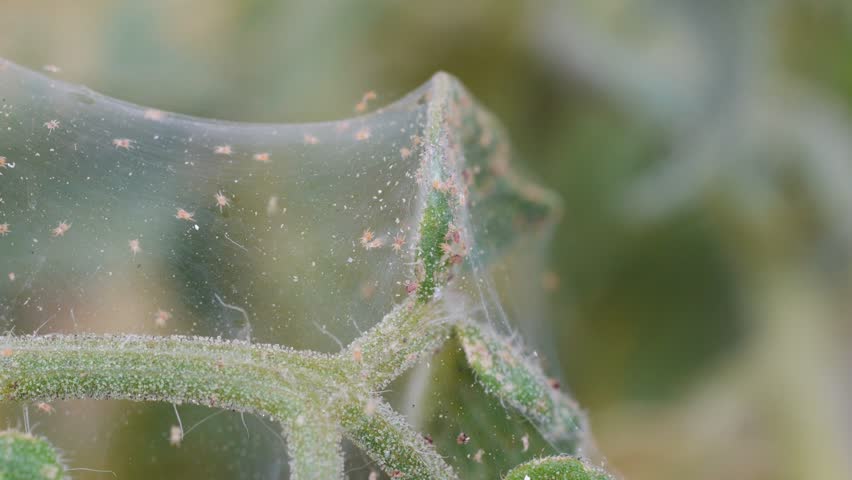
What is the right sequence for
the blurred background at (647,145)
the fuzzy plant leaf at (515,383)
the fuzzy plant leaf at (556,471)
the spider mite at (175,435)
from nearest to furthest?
the fuzzy plant leaf at (556,471) < the fuzzy plant leaf at (515,383) < the spider mite at (175,435) < the blurred background at (647,145)

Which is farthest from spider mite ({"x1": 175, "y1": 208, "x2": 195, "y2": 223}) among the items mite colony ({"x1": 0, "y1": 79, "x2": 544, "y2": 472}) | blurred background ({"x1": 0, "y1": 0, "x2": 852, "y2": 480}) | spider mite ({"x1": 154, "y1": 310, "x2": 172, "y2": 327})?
blurred background ({"x1": 0, "y1": 0, "x2": 852, "y2": 480})

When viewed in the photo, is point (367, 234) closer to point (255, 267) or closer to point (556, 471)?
point (255, 267)

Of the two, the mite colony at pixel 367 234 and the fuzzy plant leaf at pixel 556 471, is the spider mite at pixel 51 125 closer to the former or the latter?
the mite colony at pixel 367 234

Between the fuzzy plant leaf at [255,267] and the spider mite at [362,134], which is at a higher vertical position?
the spider mite at [362,134]

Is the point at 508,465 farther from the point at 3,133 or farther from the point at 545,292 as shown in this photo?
the point at 545,292

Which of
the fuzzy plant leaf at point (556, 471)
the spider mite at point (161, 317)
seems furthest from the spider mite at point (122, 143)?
the fuzzy plant leaf at point (556, 471)

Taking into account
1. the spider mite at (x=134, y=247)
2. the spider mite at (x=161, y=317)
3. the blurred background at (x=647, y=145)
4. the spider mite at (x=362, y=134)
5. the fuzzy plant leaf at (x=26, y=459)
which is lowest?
the fuzzy plant leaf at (x=26, y=459)

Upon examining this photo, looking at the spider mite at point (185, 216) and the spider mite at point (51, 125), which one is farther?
the spider mite at point (51, 125)

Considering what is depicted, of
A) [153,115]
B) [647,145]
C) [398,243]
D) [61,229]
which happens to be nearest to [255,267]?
[398,243]
